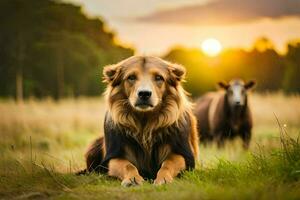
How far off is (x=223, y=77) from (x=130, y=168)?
36.0 meters

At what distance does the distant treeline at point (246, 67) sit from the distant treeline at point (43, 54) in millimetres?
5603

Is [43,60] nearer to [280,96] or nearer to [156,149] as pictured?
[280,96]

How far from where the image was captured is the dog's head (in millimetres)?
7898

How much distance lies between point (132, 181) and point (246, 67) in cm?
3912

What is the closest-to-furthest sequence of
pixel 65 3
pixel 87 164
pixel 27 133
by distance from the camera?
pixel 87 164 < pixel 27 133 < pixel 65 3

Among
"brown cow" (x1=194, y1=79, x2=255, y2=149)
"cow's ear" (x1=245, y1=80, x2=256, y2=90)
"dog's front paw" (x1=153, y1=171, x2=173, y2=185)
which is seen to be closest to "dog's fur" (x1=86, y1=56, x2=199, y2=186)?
"dog's front paw" (x1=153, y1=171, x2=173, y2=185)

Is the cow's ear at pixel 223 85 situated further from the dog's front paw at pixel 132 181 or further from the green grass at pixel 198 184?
the dog's front paw at pixel 132 181

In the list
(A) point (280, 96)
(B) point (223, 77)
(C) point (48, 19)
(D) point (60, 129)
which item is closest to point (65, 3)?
(C) point (48, 19)

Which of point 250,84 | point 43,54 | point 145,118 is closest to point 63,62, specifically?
point 43,54

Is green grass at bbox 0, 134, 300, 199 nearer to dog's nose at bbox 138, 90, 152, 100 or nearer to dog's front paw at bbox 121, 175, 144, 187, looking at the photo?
dog's front paw at bbox 121, 175, 144, 187

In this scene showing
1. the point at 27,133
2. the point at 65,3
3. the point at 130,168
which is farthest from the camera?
the point at 65,3

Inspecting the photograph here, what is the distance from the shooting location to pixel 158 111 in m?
8.29

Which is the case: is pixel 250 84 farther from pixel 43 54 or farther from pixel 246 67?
pixel 246 67

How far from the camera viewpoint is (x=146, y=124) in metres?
8.34
